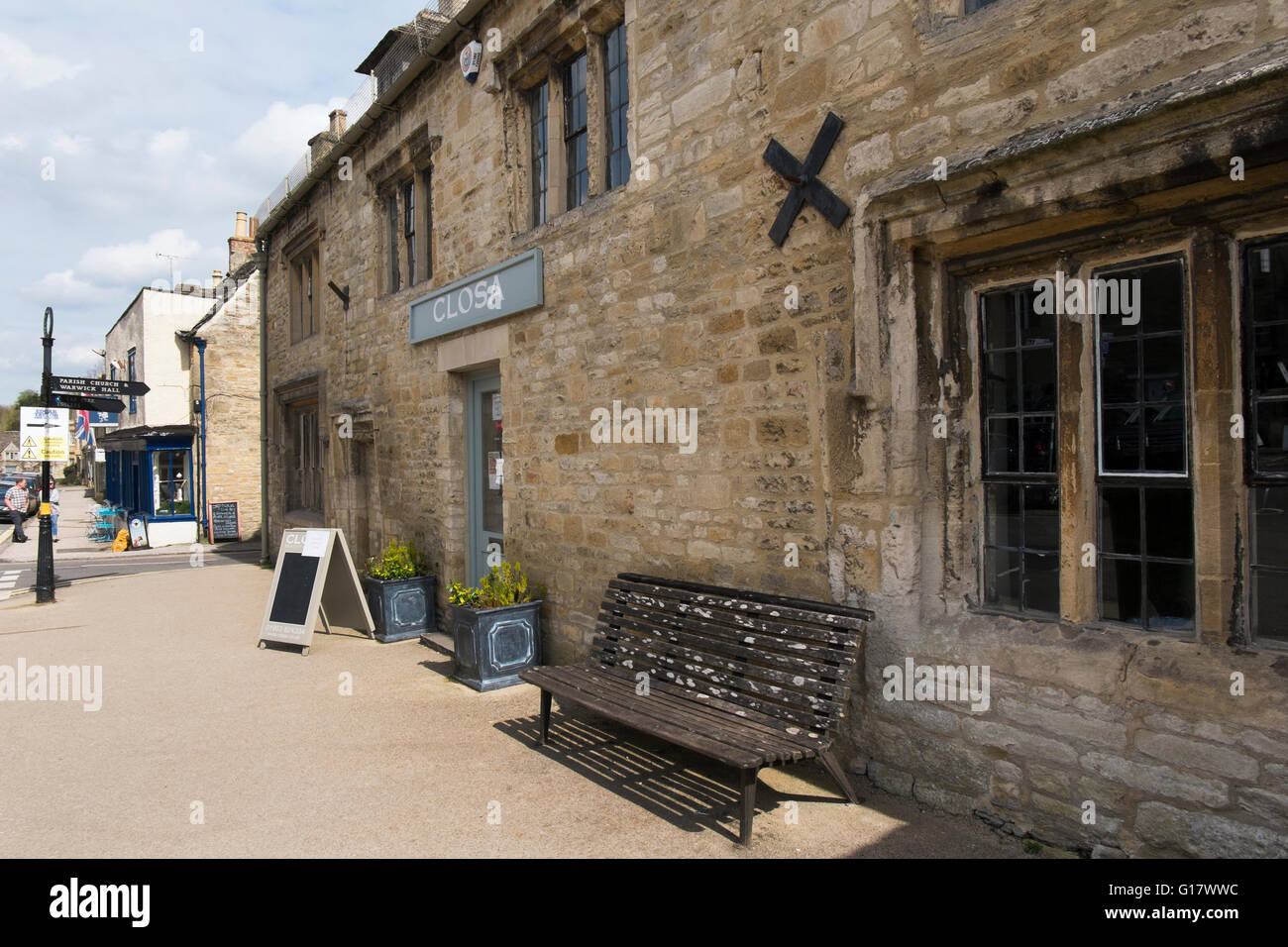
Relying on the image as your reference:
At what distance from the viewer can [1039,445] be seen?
3.71 meters

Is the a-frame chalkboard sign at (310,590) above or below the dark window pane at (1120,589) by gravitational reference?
below

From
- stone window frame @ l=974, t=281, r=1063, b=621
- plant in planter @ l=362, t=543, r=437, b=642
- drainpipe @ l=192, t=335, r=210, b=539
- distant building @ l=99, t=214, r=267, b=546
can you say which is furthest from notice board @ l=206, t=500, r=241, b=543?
stone window frame @ l=974, t=281, r=1063, b=621

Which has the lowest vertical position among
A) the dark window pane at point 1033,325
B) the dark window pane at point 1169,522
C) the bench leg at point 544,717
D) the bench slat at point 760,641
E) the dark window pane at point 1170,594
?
the bench leg at point 544,717

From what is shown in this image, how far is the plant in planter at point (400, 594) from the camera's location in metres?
8.26

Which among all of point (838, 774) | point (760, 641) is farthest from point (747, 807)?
point (760, 641)

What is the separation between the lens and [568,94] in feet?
22.4

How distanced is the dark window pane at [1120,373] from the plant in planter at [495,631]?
14.5ft

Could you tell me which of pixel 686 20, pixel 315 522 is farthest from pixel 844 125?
pixel 315 522

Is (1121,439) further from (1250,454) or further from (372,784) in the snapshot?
(372,784)

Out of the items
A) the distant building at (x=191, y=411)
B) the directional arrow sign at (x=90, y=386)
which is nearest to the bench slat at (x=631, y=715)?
the directional arrow sign at (x=90, y=386)

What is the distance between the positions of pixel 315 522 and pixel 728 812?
1008 cm

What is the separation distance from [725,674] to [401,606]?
4.91 m

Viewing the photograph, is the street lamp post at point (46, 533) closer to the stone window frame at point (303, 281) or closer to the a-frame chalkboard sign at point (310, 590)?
the stone window frame at point (303, 281)

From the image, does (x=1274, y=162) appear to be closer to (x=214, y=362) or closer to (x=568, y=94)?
(x=568, y=94)
